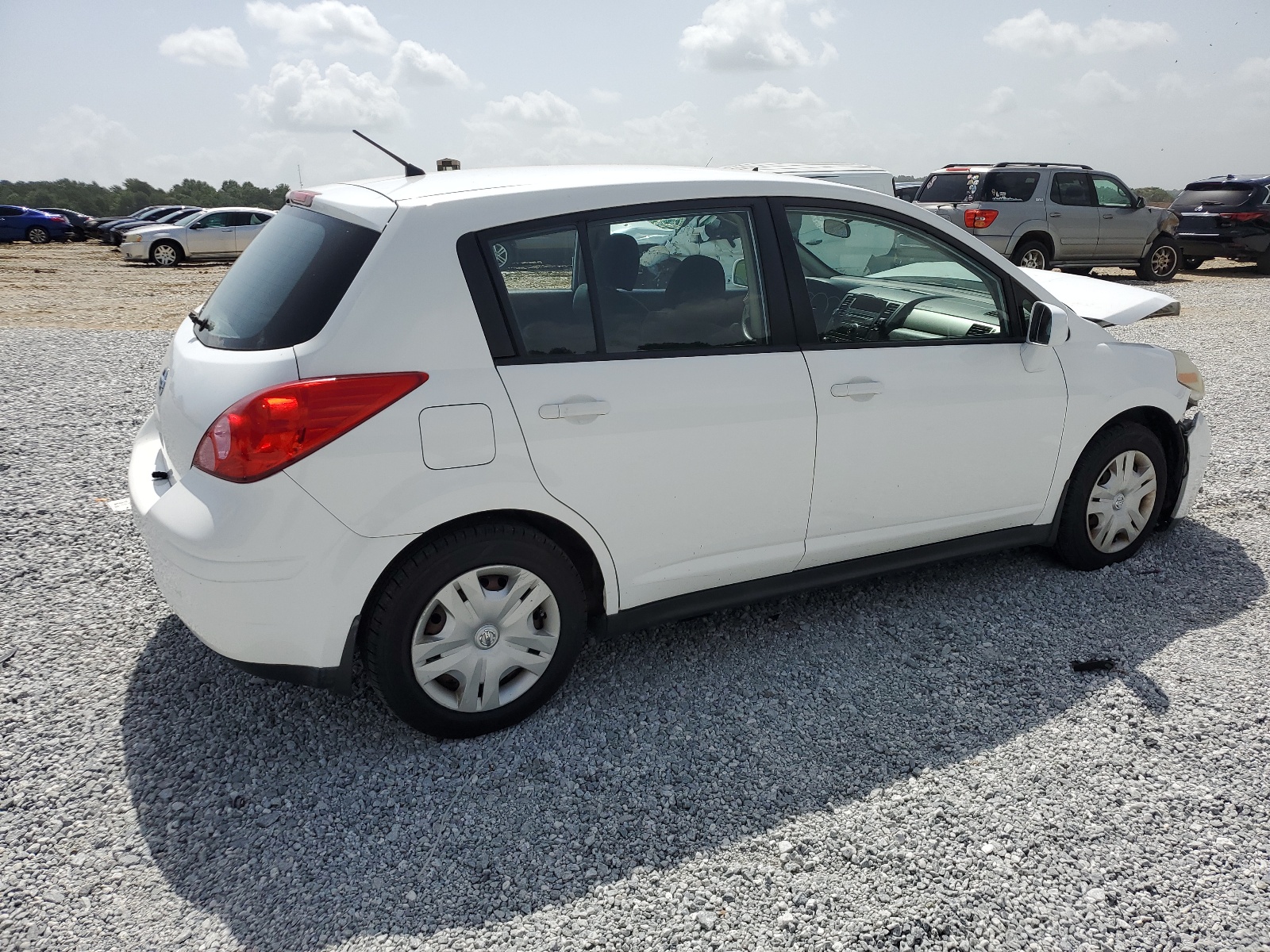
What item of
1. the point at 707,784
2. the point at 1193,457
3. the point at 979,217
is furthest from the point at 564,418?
the point at 979,217

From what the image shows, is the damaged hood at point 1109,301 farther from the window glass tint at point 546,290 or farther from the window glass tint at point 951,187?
the window glass tint at point 951,187

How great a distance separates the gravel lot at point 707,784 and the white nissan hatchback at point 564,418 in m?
0.35

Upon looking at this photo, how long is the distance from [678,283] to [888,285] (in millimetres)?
1090

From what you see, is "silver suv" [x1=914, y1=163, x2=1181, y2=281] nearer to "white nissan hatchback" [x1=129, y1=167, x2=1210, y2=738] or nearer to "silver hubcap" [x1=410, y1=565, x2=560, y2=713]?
"white nissan hatchback" [x1=129, y1=167, x2=1210, y2=738]

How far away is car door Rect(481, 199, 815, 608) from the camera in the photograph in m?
3.04

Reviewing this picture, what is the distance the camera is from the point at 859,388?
351cm

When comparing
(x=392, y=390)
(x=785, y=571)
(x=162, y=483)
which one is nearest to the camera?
(x=392, y=390)

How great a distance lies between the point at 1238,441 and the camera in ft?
21.8

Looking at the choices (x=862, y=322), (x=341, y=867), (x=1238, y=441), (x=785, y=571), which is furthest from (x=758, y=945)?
(x=1238, y=441)

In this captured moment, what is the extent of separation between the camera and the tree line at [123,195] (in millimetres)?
61625

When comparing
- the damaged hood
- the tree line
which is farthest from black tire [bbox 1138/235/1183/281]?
the tree line

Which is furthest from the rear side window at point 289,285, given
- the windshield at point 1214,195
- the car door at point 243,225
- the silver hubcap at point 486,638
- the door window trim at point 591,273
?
the car door at point 243,225

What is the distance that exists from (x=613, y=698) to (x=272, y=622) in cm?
123

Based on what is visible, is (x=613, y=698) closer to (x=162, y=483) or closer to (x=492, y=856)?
(x=492, y=856)
